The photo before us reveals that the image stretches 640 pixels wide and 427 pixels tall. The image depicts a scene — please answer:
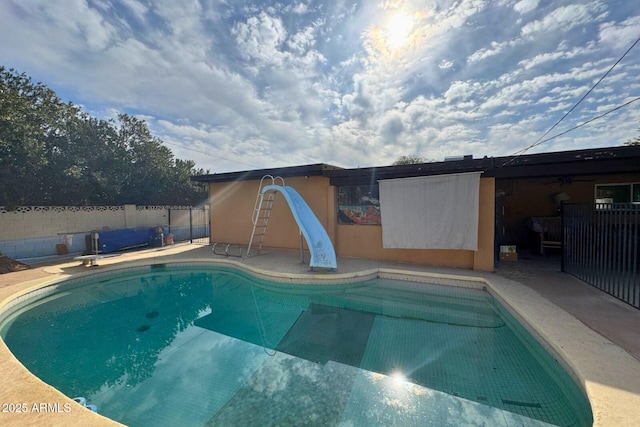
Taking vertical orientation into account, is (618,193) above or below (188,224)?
above

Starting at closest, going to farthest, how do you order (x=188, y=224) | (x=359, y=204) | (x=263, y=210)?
(x=359, y=204), (x=263, y=210), (x=188, y=224)

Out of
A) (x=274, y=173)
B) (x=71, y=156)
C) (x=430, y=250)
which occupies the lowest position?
(x=430, y=250)

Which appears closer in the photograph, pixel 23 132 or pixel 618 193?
pixel 618 193

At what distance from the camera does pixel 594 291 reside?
5168 millimetres

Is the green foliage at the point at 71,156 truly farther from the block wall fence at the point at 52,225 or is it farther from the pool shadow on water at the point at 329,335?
the pool shadow on water at the point at 329,335

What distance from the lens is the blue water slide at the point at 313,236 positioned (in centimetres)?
704

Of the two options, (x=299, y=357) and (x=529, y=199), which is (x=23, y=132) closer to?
(x=299, y=357)

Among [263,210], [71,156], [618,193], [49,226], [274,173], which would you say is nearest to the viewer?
[618,193]

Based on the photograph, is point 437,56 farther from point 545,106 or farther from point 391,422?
point 391,422

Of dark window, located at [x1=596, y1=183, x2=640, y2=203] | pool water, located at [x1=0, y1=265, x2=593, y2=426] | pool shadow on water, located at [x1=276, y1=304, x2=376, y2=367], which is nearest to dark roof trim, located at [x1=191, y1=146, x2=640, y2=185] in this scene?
pool water, located at [x1=0, y1=265, x2=593, y2=426]

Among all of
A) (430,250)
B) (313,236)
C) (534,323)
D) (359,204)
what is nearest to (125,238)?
(313,236)

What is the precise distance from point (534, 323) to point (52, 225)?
13.9 meters

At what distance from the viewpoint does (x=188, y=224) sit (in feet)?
47.4

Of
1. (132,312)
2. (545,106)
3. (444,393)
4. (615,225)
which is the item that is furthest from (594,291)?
(132,312)
